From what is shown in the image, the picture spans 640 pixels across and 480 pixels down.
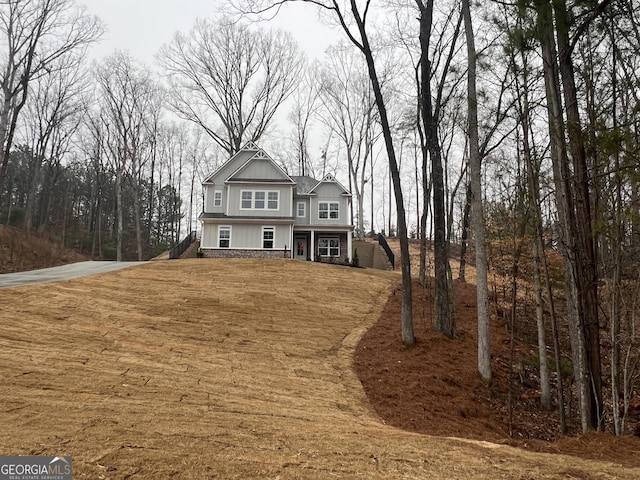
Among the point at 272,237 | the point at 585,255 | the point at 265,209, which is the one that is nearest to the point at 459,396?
the point at 585,255

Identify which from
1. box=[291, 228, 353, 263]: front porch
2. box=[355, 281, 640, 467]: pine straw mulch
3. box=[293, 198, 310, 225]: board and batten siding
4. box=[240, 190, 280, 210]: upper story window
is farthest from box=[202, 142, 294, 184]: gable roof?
box=[355, 281, 640, 467]: pine straw mulch

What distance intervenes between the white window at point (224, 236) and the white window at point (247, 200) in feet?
5.32

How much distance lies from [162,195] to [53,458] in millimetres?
39728

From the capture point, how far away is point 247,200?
73.6 ft

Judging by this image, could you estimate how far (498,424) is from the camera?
235 inches

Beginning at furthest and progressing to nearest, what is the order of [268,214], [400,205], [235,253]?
[268,214] → [235,253] → [400,205]

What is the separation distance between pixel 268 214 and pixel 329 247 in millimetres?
4689

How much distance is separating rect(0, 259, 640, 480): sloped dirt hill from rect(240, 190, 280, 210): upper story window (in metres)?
10.7

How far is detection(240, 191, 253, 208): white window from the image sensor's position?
22391mm

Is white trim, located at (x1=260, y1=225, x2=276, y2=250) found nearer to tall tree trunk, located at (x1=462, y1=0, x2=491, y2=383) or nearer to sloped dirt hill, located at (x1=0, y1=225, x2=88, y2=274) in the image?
sloped dirt hill, located at (x1=0, y1=225, x2=88, y2=274)

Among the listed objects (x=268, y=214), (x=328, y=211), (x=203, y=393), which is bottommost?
(x=203, y=393)

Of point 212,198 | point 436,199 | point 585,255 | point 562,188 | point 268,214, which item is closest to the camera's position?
point 585,255

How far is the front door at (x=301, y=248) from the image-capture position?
24.6 m

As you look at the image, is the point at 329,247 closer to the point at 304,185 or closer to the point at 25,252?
the point at 304,185
